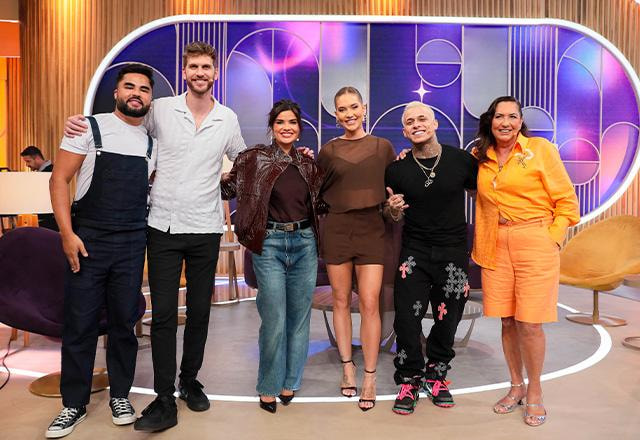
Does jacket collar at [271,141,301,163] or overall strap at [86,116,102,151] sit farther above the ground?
overall strap at [86,116,102,151]

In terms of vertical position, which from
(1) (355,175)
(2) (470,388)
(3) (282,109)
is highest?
(3) (282,109)

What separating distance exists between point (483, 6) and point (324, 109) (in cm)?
254

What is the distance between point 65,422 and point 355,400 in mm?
1457

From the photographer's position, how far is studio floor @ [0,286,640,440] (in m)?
2.60

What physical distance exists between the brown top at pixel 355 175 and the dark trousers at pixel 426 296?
12.9 inches

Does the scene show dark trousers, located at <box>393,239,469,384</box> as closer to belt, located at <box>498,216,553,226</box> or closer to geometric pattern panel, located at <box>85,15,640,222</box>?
belt, located at <box>498,216,553,226</box>

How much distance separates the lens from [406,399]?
2848 millimetres

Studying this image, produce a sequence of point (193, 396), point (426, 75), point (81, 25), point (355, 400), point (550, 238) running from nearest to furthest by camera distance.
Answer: point (550, 238) < point (193, 396) < point (355, 400) < point (81, 25) < point (426, 75)

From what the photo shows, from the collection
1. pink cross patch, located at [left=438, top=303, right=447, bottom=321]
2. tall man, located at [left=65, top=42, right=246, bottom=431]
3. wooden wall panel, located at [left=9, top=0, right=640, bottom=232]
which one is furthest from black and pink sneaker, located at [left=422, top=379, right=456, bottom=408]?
wooden wall panel, located at [left=9, top=0, right=640, bottom=232]

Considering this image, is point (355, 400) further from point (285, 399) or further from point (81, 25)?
point (81, 25)

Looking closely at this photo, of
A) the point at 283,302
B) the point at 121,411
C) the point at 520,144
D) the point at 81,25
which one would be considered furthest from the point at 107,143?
the point at 81,25

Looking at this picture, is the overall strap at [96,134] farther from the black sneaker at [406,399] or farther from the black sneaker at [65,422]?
the black sneaker at [406,399]

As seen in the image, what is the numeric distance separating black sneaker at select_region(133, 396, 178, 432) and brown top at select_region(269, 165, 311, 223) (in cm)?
104

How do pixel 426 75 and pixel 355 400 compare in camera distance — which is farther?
pixel 426 75
